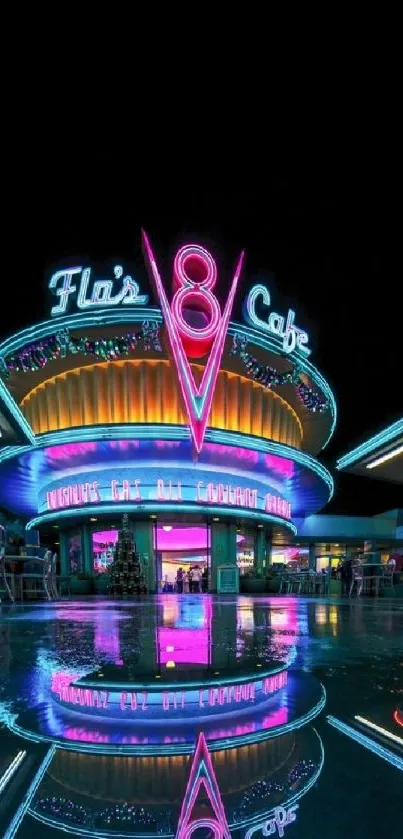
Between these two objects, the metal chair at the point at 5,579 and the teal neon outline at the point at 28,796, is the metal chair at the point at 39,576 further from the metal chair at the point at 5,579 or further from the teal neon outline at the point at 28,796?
the teal neon outline at the point at 28,796

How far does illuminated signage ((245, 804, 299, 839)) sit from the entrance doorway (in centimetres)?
2689

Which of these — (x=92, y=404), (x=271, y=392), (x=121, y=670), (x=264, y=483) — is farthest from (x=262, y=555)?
(x=121, y=670)

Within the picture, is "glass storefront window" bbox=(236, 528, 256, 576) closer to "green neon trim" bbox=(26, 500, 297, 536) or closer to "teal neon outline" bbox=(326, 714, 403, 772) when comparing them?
"green neon trim" bbox=(26, 500, 297, 536)

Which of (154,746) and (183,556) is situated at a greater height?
(154,746)

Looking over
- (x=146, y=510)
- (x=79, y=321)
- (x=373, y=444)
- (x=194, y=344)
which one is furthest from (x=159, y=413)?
(x=373, y=444)

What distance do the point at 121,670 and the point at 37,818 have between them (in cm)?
165

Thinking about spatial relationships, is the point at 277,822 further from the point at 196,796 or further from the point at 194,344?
the point at 194,344

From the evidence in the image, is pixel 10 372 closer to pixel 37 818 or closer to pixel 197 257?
pixel 197 257

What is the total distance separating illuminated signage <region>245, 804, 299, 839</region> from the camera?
0.86 meters

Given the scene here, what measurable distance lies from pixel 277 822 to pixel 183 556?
98.7 ft

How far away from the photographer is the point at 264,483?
100 feet

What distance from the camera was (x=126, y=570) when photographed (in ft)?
76.2

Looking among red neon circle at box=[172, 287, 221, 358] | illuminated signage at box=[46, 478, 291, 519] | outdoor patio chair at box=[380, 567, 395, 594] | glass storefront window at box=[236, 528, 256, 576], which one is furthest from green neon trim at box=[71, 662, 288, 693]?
glass storefront window at box=[236, 528, 256, 576]

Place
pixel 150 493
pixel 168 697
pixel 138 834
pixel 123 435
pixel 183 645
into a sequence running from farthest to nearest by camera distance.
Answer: pixel 150 493 → pixel 123 435 → pixel 183 645 → pixel 168 697 → pixel 138 834
